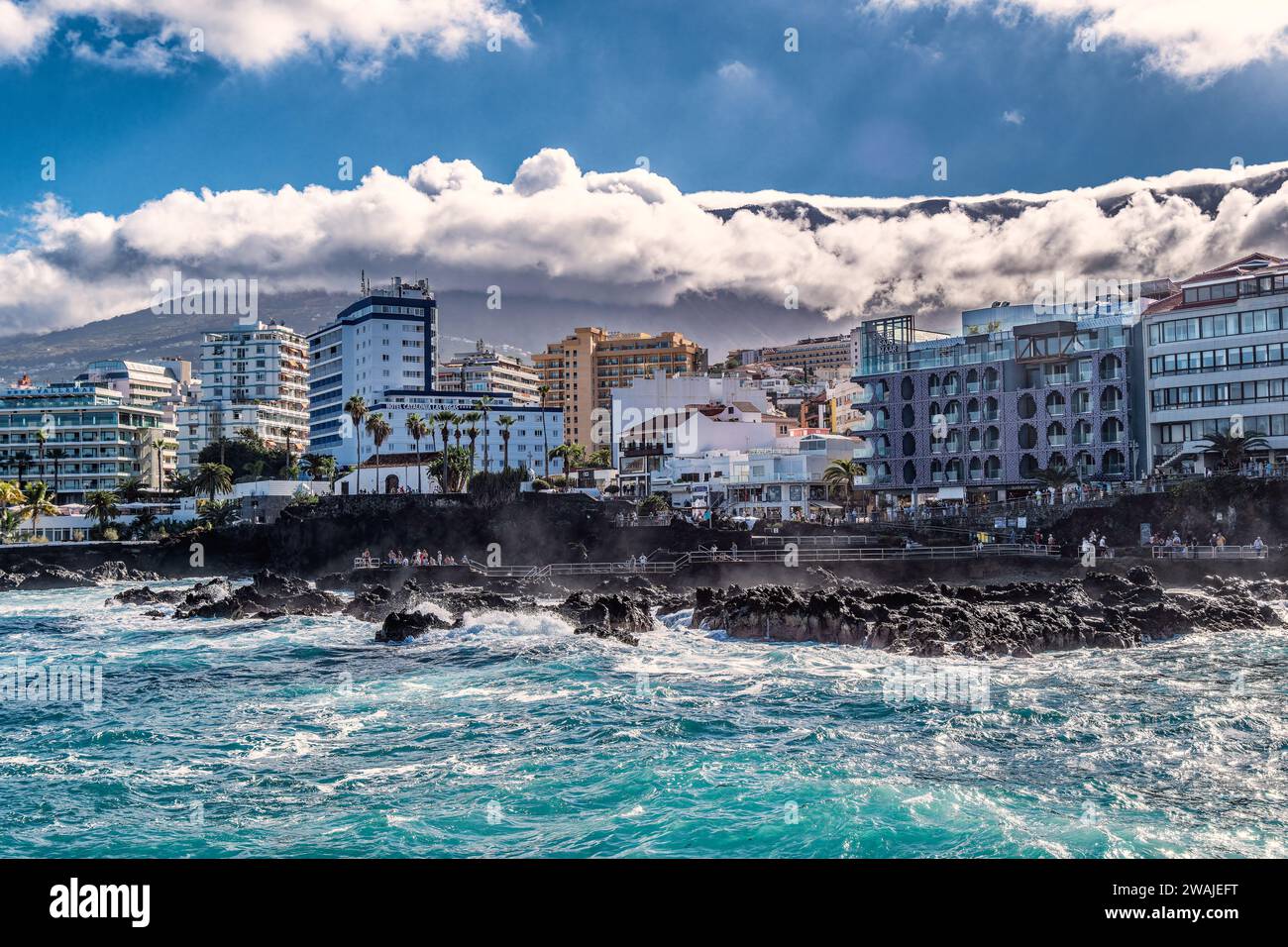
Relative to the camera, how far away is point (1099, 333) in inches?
3093

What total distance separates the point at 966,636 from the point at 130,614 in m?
42.3

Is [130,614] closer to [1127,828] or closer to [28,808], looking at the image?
[28,808]

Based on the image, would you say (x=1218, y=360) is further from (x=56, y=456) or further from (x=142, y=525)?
(x=56, y=456)

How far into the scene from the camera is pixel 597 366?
7219 inches

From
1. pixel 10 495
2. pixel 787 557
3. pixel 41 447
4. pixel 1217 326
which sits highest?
pixel 1217 326

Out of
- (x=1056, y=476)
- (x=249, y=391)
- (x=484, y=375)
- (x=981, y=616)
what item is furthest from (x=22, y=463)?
(x=981, y=616)

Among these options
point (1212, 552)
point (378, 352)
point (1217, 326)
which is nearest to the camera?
point (1212, 552)

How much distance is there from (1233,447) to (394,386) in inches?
4760

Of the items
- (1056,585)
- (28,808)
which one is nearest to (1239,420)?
(1056,585)

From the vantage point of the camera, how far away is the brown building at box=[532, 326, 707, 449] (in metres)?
179

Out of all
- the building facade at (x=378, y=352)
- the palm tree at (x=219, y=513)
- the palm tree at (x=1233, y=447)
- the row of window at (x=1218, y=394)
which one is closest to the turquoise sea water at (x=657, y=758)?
the palm tree at (x=1233, y=447)

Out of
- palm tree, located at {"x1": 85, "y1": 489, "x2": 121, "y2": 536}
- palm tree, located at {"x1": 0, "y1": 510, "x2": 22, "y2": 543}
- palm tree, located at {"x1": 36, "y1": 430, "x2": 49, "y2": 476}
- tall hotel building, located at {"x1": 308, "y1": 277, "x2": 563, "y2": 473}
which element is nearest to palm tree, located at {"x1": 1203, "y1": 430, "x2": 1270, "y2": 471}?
tall hotel building, located at {"x1": 308, "y1": 277, "x2": 563, "y2": 473}

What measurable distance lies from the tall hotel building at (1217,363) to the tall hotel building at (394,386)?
82.9m

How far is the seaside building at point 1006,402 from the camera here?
255ft
